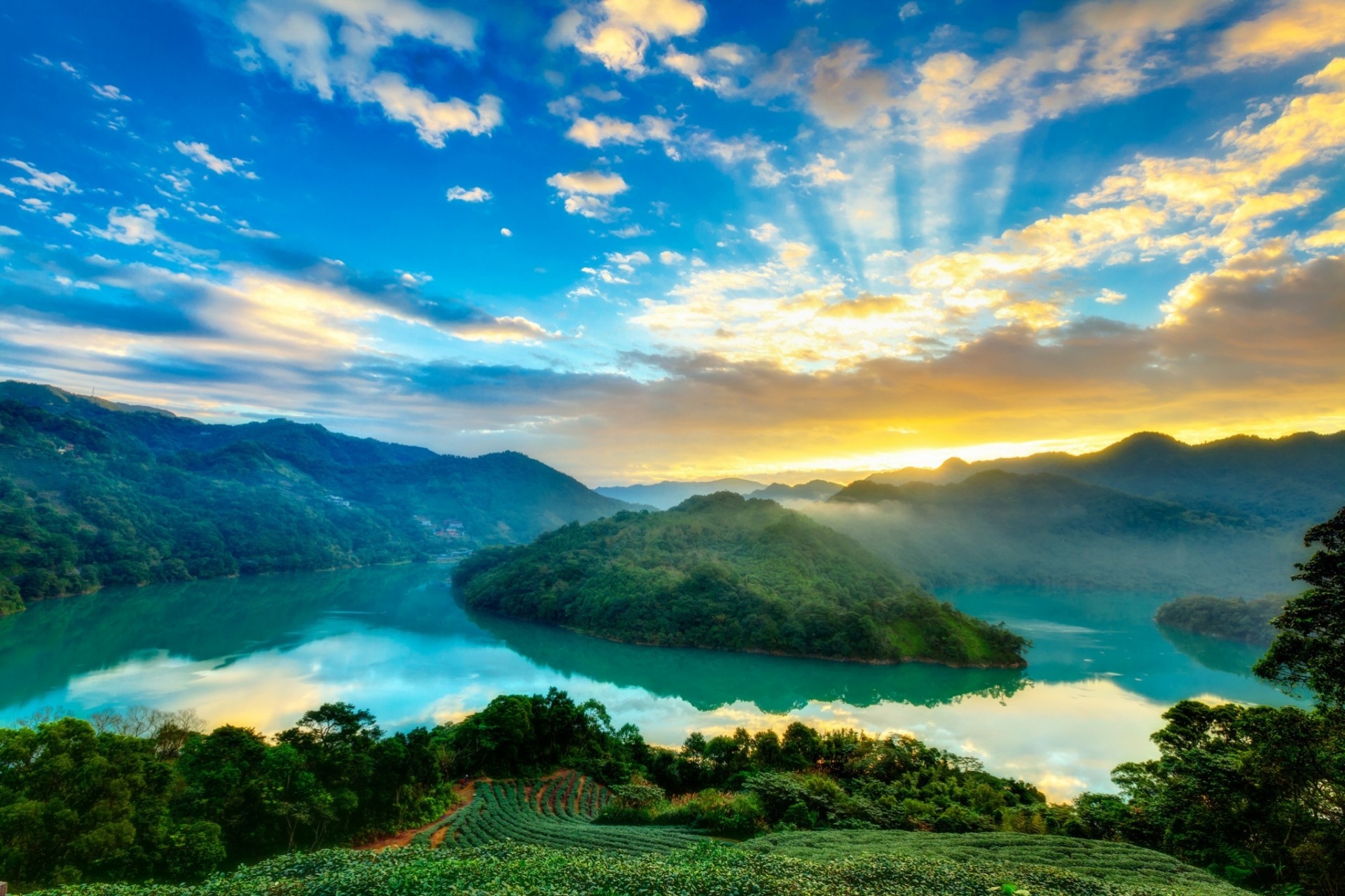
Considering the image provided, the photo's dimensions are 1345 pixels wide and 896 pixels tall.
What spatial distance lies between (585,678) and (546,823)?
81.5ft

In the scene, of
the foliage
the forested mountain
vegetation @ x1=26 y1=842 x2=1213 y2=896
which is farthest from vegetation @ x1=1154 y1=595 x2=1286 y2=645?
the forested mountain

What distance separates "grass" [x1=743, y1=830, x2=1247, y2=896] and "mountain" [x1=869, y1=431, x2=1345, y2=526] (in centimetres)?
13024

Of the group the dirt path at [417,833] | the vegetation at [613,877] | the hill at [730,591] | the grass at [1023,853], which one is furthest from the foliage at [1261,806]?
the hill at [730,591]

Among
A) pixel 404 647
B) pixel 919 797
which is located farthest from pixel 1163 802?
pixel 404 647

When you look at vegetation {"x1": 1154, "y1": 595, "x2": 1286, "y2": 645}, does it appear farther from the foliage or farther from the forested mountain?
the forested mountain

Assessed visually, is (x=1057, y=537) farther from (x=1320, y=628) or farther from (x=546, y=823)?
(x=546, y=823)

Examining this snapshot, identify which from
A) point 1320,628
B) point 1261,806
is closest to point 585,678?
point 1261,806

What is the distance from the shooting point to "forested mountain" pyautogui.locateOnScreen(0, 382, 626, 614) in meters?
62.9

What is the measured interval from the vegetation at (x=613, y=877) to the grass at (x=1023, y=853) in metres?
0.73

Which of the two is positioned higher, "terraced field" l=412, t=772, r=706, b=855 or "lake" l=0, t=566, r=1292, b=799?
"terraced field" l=412, t=772, r=706, b=855

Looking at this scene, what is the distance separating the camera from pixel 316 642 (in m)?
44.4

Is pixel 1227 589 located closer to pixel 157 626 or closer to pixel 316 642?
pixel 316 642

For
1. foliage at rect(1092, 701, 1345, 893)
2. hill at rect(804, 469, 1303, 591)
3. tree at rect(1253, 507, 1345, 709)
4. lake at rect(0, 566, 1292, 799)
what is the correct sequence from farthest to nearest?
hill at rect(804, 469, 1303, 591) < lake at rect(0, 566, 1292, 799) < tree at rect(1253, 507, 1345, 709) < foliage at rect(1092, 701, 1345, 893)

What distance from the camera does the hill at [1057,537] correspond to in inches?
3393
